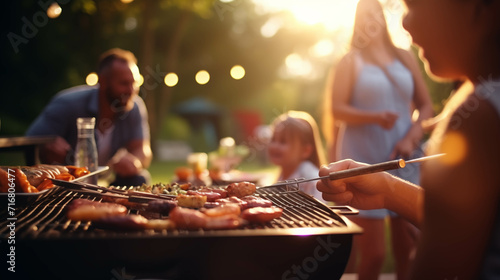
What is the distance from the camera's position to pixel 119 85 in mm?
4613

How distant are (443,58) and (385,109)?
9.27ft

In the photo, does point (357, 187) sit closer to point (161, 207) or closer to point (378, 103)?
point (161, 207)

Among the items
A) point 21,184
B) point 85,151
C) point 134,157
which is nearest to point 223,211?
point 21,184

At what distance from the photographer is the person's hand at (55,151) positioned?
11.6 ft

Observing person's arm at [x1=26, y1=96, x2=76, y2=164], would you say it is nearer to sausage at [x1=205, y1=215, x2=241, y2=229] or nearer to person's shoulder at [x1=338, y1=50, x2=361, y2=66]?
person's shoulder at [x1=338, y1=50, x2=361, y2=66]

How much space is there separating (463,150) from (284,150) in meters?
3.68

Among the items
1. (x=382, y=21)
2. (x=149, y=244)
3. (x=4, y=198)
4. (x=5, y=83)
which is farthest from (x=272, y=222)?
(x=5, y=83)

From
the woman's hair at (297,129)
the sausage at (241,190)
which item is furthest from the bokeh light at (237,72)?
the sausage at (241,190)

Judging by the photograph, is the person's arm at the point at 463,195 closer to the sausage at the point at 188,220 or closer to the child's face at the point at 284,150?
the sausage at the point at 188,220

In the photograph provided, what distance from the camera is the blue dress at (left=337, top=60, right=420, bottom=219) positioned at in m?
3.84

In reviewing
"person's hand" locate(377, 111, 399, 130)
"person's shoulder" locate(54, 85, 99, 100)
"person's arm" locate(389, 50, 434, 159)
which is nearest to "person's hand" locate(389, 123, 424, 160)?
"person's arm" locate(389, 50, 434, 159)

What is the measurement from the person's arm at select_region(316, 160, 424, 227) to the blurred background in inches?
94.3

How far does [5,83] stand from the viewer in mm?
15555

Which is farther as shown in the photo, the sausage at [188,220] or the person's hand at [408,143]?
the person's hand at [408,143]
